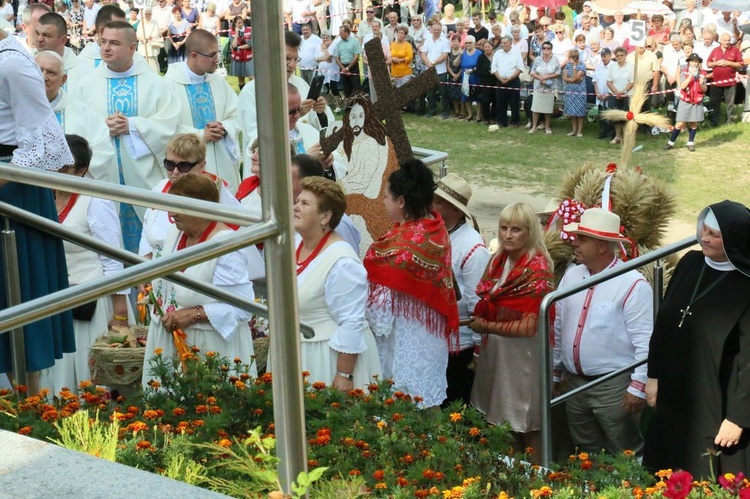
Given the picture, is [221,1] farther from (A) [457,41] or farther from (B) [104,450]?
(B) [104,450]

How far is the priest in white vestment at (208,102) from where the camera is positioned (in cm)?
801

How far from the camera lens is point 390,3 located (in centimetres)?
2534

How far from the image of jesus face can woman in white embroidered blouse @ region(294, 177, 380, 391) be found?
58.4 inches

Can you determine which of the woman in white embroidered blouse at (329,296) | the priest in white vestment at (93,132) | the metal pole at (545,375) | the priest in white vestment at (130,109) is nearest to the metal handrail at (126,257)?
the woman in white embroidered blouse at (329,296)

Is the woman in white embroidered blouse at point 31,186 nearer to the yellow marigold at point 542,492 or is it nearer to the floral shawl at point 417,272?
the floral shawl at point 417,272

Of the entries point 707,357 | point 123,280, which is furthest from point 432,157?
point 123,280

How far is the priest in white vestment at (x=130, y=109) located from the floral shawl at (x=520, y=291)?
2760mm

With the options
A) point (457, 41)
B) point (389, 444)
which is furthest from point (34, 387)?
point (457, 41)

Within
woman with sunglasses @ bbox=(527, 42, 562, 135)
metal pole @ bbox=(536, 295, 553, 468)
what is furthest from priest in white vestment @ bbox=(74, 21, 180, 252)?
woman with sunglasses @ bbox=(527, 42, 562, 135)

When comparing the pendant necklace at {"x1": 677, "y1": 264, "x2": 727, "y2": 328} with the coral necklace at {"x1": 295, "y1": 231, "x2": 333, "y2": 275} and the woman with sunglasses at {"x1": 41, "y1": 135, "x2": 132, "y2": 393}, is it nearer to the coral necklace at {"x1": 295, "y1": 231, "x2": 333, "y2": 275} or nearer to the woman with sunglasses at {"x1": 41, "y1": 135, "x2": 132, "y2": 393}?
the coral necklace at {"x1": 295, "y1": 231, "x2": 333, "y2": 275}

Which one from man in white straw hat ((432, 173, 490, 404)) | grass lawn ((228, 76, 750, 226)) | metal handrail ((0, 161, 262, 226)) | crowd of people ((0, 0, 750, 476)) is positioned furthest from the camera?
grass lawn ((228, 76, 750, 226))

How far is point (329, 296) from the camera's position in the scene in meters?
5.06

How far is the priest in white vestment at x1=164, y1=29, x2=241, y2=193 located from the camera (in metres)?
8.01

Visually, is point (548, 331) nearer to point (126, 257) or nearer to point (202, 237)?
point (202, 237)
